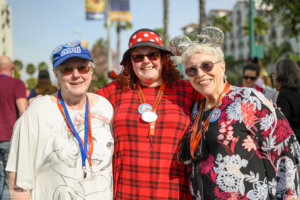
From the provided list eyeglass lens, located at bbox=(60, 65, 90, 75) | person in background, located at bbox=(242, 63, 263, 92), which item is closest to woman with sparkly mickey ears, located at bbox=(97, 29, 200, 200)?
eyeglass lens, located at bbox=(60, 65, 90, 75)

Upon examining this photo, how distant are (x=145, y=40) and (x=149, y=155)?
1144mm

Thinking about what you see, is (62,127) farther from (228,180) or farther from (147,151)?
(228,180)

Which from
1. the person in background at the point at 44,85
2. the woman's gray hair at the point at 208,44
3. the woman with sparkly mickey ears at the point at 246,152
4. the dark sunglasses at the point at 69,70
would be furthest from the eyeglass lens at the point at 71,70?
the person in background at the point at 44,85

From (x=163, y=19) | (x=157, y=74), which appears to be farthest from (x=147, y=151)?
(x=163, y=19)

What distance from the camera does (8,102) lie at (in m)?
5.16

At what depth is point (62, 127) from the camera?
7.76 ft

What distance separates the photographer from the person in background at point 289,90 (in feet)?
13.0

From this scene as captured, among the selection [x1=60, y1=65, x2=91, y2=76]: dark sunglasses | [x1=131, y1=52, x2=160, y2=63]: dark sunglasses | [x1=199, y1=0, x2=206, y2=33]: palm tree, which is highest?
[x1=199, y1=0, x2=206, y2=33]: palm tree

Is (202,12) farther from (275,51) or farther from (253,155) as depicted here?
(275,51)

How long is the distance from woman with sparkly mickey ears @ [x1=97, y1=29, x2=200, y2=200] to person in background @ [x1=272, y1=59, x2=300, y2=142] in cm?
164

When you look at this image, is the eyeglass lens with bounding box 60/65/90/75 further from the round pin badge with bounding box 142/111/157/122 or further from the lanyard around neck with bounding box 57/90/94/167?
the round pin badge with bounding box 142/111/157/122

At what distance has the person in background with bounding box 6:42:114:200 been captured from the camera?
2258mm

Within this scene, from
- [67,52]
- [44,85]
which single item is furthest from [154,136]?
[44,85]

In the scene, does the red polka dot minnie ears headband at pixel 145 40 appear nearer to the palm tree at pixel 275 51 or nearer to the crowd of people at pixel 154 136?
the crowd of people at pixel 154 136
